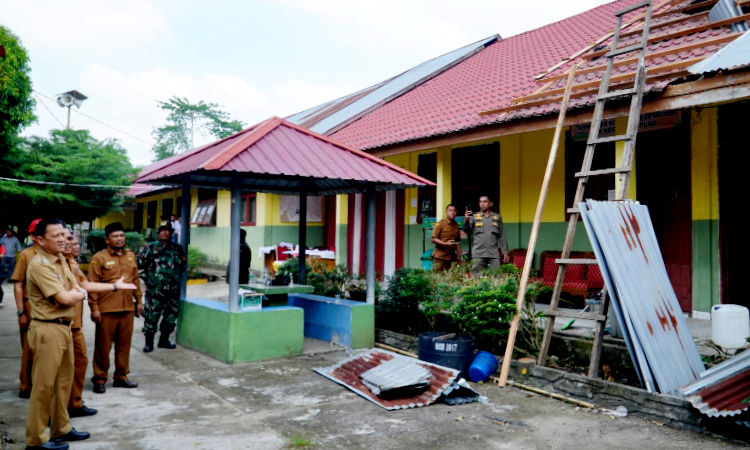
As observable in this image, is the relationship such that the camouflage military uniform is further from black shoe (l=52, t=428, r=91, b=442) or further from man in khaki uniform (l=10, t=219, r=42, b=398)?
black shoe (l=52, t=428, r=91, b=442)

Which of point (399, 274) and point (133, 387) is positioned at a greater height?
point (399, 274)

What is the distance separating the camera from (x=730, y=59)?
207 inches

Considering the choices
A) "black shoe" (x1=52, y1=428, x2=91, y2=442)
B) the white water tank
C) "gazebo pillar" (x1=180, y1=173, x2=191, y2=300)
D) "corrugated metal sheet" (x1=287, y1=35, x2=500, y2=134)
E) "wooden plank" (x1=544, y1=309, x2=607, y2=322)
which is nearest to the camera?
"black shoe" (x1=52, y1=428, x2=91, y2=442)

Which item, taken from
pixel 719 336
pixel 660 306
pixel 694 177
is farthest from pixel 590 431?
pixel 694 177

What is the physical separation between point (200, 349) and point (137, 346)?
3.76 ft

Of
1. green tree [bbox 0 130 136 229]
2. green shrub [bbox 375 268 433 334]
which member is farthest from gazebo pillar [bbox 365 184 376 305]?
green tree [bbox 0 130 136 229]

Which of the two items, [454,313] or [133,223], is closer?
[454,313]

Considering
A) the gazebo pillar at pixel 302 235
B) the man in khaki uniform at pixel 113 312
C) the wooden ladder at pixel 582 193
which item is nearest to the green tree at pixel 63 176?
the gazebo pillar at pixel 302 235

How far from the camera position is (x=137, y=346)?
824 centimetres

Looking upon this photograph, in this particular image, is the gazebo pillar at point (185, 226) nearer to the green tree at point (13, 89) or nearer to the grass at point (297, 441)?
the green tree at point (13, 89)

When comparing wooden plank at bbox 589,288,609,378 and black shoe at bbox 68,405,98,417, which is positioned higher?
wooden plank at bbox 589,288,609,378

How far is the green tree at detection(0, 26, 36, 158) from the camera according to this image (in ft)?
29.0

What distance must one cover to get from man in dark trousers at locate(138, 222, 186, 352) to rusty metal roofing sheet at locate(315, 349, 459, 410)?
7.94 ft

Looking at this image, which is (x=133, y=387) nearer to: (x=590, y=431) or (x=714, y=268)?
(x=590, y=431)
